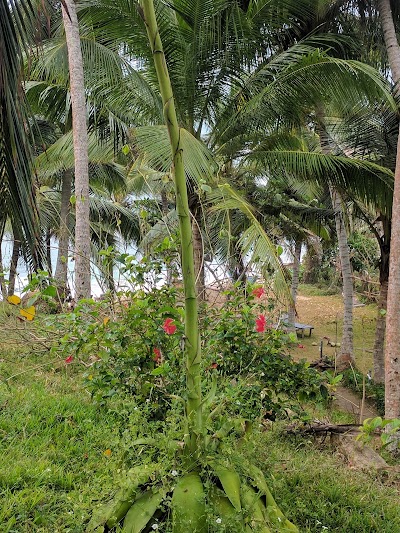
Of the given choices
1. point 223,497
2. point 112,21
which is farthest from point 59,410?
point 112,21

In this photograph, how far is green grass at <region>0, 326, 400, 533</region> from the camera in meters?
1.78

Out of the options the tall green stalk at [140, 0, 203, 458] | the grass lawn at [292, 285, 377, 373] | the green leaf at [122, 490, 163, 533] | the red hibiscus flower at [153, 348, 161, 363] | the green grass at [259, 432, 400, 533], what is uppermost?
the tall green stalk at [140, 0, 203, 458]

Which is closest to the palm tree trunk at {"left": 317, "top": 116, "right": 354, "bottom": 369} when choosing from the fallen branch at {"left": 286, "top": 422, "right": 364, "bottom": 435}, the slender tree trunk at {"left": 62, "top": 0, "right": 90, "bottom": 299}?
the slender tree trunk at {"left": 62, "top": 0, "right": 90, "bottom": 299}

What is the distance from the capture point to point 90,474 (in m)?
2.21

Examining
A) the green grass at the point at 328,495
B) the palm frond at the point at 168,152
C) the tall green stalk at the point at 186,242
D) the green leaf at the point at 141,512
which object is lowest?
the green grass at the point at 328,495

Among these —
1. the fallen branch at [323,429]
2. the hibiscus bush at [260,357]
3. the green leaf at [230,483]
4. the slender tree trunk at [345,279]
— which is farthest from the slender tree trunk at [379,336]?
the green leaf at [230,483]

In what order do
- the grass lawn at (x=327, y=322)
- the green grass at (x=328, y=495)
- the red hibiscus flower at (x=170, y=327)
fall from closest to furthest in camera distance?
Result: the green grass at (x=328, y=495)
the red hibiscus flower at (x=170, y=327)
the grass lawn at (x=327, y=322)

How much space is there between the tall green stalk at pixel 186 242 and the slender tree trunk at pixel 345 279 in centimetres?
715

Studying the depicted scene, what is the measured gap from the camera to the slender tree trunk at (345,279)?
8.08m

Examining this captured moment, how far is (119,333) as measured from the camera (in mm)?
2605

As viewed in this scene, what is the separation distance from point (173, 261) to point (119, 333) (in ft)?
2.23

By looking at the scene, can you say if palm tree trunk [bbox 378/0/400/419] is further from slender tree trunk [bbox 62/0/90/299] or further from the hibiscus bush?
slender tree trunk [bbox 62/0/90/299]

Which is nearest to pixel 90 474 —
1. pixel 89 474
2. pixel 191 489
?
pixel 89 474

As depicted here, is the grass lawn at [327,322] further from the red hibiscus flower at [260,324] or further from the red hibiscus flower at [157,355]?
the red hibiscus flower at [157,355]
